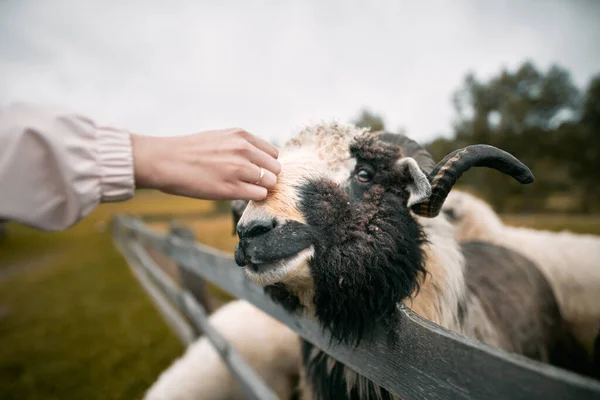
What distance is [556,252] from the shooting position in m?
4.10

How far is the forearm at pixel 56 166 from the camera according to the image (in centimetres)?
128

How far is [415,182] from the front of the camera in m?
1.61

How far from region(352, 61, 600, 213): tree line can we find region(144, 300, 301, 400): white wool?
245cm

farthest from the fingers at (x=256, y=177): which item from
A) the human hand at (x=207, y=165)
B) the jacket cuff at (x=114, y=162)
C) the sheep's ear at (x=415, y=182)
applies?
the sheep's ear at (x=415, y=182)

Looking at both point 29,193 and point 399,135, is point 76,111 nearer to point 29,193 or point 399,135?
point 29,193

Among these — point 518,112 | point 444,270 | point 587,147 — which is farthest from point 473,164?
point 587,147

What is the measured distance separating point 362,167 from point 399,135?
558mm

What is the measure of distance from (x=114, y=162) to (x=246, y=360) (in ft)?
7.87

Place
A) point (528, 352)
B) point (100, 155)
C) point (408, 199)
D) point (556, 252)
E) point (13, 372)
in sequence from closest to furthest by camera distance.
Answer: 1. point (100, 155)
2. point (408, 199)
3. point (528, 352)
4. point (556, 252)
5. point (13, 372)

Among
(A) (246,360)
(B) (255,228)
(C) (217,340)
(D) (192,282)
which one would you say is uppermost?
(B) (255,228)

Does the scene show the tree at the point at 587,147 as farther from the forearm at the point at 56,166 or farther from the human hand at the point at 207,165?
the forearm at the point at 56,166

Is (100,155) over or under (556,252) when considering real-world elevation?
over

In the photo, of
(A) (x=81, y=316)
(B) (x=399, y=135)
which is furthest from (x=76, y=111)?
(A) (x=81, y=316)

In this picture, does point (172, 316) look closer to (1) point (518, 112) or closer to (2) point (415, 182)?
(2) point (415, 182)
